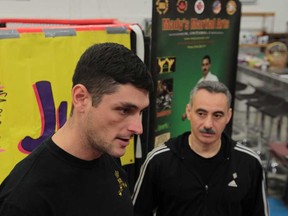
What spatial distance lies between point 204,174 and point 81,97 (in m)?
0.96

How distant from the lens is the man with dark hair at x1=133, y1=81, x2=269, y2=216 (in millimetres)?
1842

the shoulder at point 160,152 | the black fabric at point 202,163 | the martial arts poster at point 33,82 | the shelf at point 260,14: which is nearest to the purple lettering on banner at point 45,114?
the martial arts poster at point 33,82

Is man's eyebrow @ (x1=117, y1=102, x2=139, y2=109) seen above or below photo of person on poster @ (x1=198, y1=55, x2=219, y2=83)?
above

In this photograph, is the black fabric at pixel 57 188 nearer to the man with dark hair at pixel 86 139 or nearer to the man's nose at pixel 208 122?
the man with dark hair at pixel 86 139

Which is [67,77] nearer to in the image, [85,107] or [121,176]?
[121,176]

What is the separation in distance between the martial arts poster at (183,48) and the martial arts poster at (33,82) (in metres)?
0.66

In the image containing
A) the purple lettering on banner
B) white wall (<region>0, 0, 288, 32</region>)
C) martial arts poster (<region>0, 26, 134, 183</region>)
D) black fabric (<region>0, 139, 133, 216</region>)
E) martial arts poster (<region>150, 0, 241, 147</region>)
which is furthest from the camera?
white wall (<region>0, 0, 288, 32</region>)

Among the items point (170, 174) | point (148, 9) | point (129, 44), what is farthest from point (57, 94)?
point (148, 9)

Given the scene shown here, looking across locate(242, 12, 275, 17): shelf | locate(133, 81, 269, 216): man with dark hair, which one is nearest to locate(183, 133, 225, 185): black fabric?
locate(133, 81, 269, 216): man with dark hair

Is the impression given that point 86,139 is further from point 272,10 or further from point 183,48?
point 272,10

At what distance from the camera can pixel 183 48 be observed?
8.98 feet

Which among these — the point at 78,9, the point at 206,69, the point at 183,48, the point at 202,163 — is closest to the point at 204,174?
the point at 202,163

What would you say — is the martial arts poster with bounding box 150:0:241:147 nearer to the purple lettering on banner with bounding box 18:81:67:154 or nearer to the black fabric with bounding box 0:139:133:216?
the purple lettering on banner with bounding box 18:81:67:154

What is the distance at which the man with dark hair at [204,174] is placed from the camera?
1.84 metres
